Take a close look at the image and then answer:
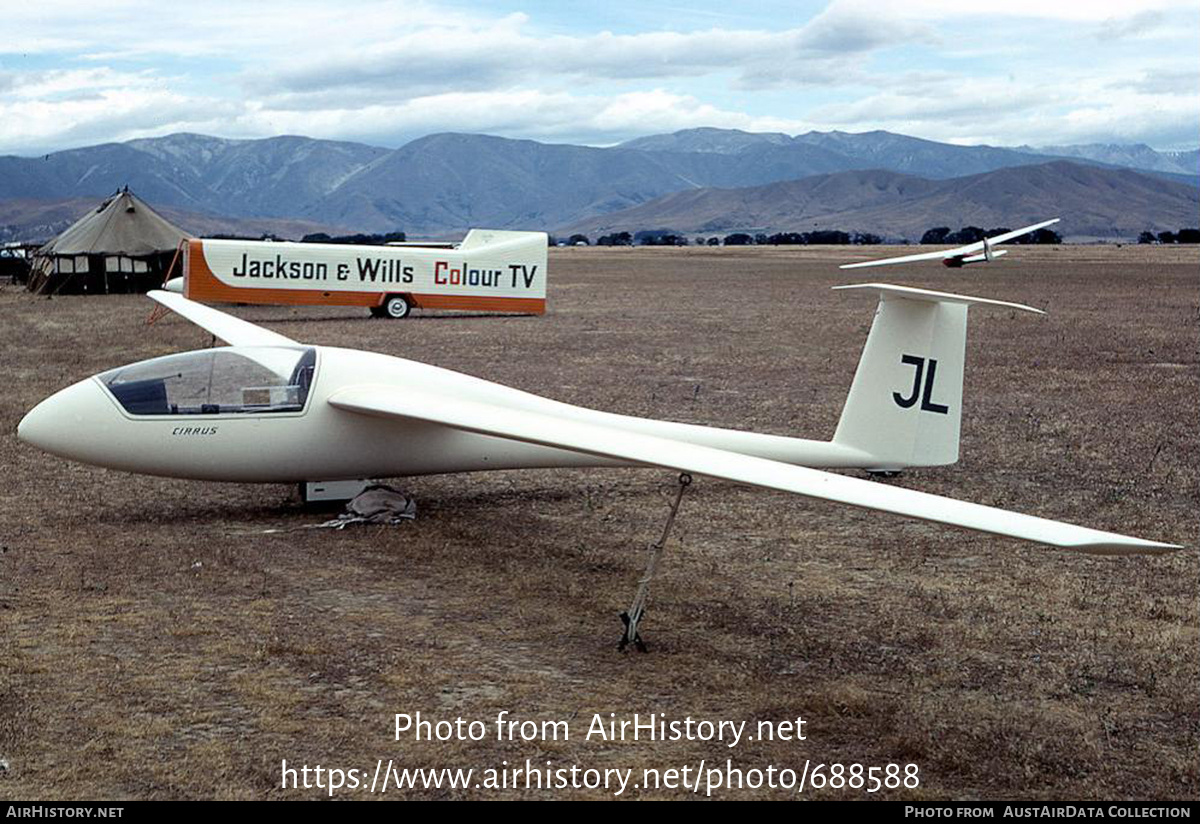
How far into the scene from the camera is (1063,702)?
25.2 feet

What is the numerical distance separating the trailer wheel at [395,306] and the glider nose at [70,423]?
23130mm

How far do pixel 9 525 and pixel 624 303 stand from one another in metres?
30.8

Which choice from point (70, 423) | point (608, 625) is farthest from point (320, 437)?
point (608, 625)

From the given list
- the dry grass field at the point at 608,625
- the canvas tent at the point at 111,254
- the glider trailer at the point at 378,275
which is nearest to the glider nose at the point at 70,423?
the dry grass field at the point at 608,625

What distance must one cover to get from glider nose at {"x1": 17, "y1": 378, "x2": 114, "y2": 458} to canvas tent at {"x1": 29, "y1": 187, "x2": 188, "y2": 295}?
120 feet

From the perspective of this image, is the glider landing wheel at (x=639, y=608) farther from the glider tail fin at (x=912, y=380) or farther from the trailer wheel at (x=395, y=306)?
the trailer wheel at (x=395, y=306)

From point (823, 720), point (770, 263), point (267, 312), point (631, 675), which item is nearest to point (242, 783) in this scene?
point (631, 675)

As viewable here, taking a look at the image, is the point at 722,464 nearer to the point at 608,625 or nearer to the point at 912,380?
the point at 608,625

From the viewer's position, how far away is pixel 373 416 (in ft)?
38.8

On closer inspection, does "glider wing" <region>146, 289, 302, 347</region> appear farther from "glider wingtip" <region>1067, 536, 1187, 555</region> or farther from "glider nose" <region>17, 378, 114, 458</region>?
"glider wingtip" <region>1067, 536, 1187, 555</region>

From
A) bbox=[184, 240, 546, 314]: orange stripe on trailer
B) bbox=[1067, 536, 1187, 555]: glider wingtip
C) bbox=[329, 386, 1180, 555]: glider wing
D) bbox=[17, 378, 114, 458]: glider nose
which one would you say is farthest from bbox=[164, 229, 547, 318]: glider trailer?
bbox=[1067, 536, 1187, 555]: glider wingtip

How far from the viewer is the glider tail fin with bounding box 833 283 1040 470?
12.0 m

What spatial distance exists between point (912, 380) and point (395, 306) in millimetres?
24509

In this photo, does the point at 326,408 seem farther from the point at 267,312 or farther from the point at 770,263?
the point at 770,263
